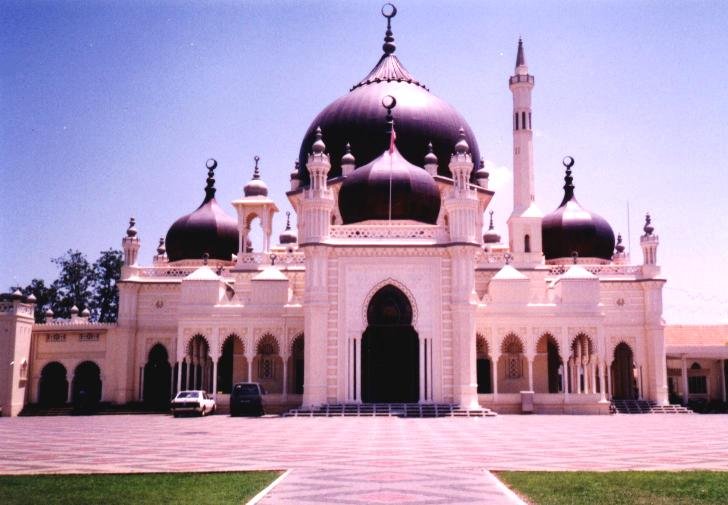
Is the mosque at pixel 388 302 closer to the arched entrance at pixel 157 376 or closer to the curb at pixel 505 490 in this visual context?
the arched entrance at pixel 157 376

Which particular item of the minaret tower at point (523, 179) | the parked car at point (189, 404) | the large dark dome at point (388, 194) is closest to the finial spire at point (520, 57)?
the minaret tower at point (523, 179)

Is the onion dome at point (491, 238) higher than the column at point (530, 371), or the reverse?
the onion dome at point (491, 238)

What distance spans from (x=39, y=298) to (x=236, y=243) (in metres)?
24.1

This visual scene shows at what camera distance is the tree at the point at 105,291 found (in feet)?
206

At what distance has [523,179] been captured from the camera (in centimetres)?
4350

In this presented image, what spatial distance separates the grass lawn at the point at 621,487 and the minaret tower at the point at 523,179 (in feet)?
97.2

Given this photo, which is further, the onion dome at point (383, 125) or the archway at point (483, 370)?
the onion dome at point (383, 125)

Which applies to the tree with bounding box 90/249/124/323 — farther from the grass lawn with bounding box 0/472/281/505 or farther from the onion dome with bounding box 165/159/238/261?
the grass lawn with bounding box 0/472/281/505

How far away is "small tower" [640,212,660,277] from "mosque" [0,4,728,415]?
7 cm

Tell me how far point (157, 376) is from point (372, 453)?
29365 mm

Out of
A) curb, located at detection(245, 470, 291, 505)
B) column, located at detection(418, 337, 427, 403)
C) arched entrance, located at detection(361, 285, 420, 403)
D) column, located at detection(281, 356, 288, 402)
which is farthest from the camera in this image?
column, located at detection(281, 356, 288, 402)

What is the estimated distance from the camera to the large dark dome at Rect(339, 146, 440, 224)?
1409 inches

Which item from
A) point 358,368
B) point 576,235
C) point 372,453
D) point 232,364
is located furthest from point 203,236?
point 372,453

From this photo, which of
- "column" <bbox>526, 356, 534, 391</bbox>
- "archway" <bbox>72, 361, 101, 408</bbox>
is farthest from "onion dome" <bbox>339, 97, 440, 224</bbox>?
"archway" <bbox>72, 361, 101, 408</bbox>
